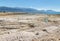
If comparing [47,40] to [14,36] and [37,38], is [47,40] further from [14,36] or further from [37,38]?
[14,36]

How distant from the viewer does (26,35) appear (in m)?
11.9

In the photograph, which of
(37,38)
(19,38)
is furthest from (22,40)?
(37,38)

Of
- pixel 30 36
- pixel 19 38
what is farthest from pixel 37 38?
pixel 19 38

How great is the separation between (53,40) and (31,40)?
1.44 m

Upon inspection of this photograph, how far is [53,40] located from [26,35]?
2059 millimetres

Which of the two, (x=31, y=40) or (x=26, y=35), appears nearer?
(x=31, y=40)

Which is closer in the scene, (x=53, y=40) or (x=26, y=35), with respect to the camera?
(x=53, y=40)

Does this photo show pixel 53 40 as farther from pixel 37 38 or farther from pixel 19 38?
pixel 19 38

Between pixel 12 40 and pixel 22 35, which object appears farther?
pixel 22 35

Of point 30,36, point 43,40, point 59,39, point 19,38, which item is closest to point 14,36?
point 19,38

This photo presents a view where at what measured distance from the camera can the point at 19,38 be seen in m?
11.3

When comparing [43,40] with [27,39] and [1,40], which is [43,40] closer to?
[27,39]

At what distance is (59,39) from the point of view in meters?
11.3

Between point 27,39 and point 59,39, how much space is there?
214cm
